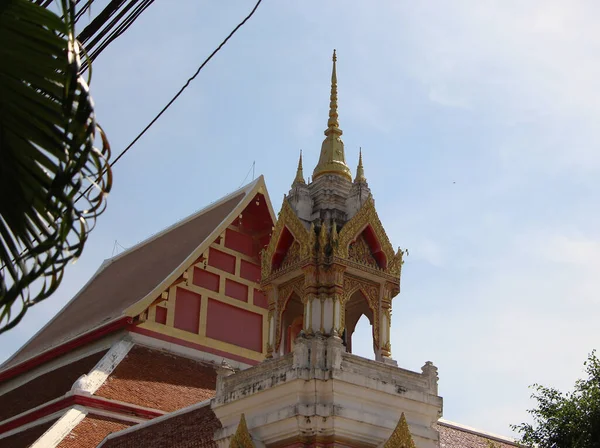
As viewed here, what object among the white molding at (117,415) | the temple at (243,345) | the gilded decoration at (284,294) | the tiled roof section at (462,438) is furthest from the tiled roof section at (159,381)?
the gilded decoration at (284,294)

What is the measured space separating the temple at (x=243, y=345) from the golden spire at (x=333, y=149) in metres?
0.02

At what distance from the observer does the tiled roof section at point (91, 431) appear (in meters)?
14.1

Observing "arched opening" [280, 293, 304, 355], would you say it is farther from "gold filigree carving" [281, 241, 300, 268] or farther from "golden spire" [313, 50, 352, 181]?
"golden spire" [313, 50, 352, 181]

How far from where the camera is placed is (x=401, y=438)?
1028cm

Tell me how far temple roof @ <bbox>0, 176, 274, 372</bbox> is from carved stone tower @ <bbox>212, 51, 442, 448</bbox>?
5.94 meters

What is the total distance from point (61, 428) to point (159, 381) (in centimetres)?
228

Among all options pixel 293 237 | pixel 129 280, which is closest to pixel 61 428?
pixel 293 237

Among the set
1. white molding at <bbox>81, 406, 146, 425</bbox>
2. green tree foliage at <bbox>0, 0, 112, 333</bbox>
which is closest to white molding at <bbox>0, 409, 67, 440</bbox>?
white molding at <bbox>81, 406, 146, 425</bbox>

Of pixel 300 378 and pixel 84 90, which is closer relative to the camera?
pixel 84 90

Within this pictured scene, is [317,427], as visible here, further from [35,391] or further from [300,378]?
[35,391]

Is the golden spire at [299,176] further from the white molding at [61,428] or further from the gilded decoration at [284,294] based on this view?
the white molding at [61,428]

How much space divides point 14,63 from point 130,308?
14.6m

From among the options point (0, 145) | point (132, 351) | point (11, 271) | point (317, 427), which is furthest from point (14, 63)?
point (132, 351)

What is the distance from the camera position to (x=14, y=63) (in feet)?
9.04
